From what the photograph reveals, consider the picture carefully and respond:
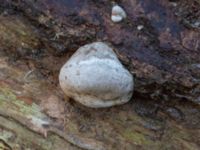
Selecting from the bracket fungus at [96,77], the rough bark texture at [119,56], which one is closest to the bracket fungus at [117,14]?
the rough bark texture at [119,56]

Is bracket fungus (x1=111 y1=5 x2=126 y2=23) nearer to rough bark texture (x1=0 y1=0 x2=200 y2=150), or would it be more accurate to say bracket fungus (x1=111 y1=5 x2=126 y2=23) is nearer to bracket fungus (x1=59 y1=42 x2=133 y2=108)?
rough bark texture (x1=0 y1=0 x2=200 y2=150)

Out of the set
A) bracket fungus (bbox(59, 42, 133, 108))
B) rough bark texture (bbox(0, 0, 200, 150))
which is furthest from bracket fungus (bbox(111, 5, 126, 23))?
bracket fungus (bbox(59, 42, 133, 108))

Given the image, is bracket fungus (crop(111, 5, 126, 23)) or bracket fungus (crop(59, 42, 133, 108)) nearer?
bracket fungus (crop(59, 42, 133, 108))

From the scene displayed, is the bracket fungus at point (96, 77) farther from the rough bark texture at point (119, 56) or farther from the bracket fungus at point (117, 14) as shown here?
the bracket fungus at point (117, 14)

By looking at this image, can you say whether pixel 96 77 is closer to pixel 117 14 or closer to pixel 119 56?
pixel 119 56

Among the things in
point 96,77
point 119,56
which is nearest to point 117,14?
point 119,56

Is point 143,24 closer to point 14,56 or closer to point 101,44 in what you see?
point 101,44
